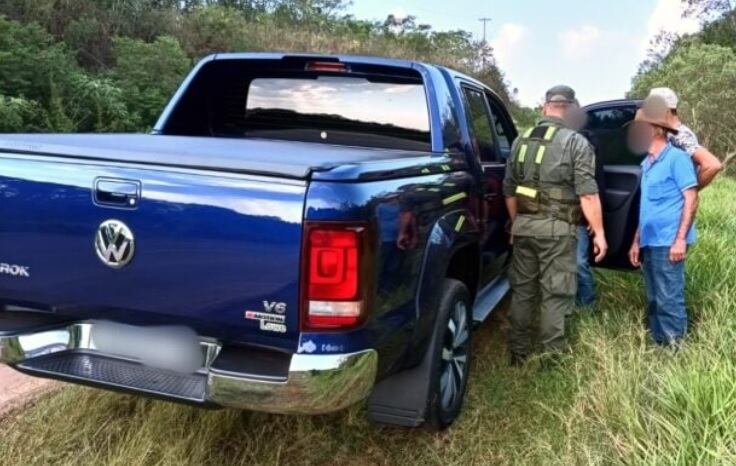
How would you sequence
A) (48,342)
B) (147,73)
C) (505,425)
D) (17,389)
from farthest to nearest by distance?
1. (147,73)
2. (17,389)
3. (505,425)
4. (48,342)

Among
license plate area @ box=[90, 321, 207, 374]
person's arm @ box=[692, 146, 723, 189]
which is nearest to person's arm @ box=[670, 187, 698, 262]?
person's arm @ box=[692, 146, 723, 189]

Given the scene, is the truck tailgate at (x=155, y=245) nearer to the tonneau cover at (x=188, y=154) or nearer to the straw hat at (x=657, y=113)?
the tonneau cover at (x=188, y=154)

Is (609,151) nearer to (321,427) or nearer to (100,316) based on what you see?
A: (321,427)

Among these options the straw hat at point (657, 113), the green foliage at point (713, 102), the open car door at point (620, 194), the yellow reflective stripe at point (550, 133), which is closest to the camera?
the straw hat at point (657, 113)

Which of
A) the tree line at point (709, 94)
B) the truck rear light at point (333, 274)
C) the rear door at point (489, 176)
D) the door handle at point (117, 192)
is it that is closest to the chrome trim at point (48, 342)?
the door handle at point (117, 192)

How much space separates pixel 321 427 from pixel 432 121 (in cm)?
170

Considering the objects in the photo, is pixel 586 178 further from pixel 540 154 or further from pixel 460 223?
pixel 460 223

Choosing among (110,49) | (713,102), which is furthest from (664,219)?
(713,102)

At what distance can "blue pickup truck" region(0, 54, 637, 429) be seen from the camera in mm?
2223

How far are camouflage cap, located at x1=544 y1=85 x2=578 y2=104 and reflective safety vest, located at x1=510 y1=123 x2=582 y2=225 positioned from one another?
0.19 meters

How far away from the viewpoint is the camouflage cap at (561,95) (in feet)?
13.4

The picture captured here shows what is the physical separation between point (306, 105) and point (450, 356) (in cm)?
167

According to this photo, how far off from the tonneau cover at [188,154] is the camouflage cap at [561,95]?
6.00ft

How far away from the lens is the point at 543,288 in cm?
409
